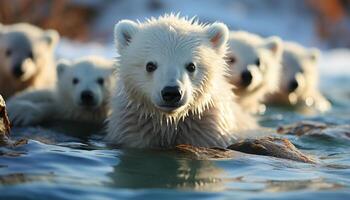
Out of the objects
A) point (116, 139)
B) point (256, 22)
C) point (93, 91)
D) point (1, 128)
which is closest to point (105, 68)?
point (93, 91)

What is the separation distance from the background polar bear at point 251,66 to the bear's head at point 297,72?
5.27 ft

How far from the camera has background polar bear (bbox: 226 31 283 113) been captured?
10.6 m

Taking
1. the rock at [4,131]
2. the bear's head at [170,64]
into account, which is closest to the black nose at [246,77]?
the bear's head at [170,64]

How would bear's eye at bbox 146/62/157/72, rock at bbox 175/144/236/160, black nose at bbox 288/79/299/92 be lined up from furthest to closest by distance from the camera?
black nose at bbox 288/79/299/92 < bear's eye at bbox 146/62/157/72 < rock at bbox 175/144/236/160

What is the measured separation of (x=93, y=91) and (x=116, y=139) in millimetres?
1582

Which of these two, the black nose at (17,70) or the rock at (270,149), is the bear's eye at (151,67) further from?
the black nose at (17,70)

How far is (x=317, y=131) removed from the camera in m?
8.91

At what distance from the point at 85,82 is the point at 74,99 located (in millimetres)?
248

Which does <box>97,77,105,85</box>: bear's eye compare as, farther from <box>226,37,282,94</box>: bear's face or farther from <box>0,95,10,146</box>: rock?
<box>0,95,10,146</box>: rock

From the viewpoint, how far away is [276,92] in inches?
534

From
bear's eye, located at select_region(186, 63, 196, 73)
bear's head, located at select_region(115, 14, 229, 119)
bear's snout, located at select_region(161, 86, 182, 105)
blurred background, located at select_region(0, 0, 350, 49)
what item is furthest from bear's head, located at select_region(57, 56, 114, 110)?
blurred background, located at select_region(0, 0, 350, 49)

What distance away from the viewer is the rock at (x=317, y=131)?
8607mm

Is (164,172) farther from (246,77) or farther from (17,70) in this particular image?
(17,70)

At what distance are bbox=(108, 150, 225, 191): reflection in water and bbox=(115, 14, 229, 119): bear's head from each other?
473 millimetres
